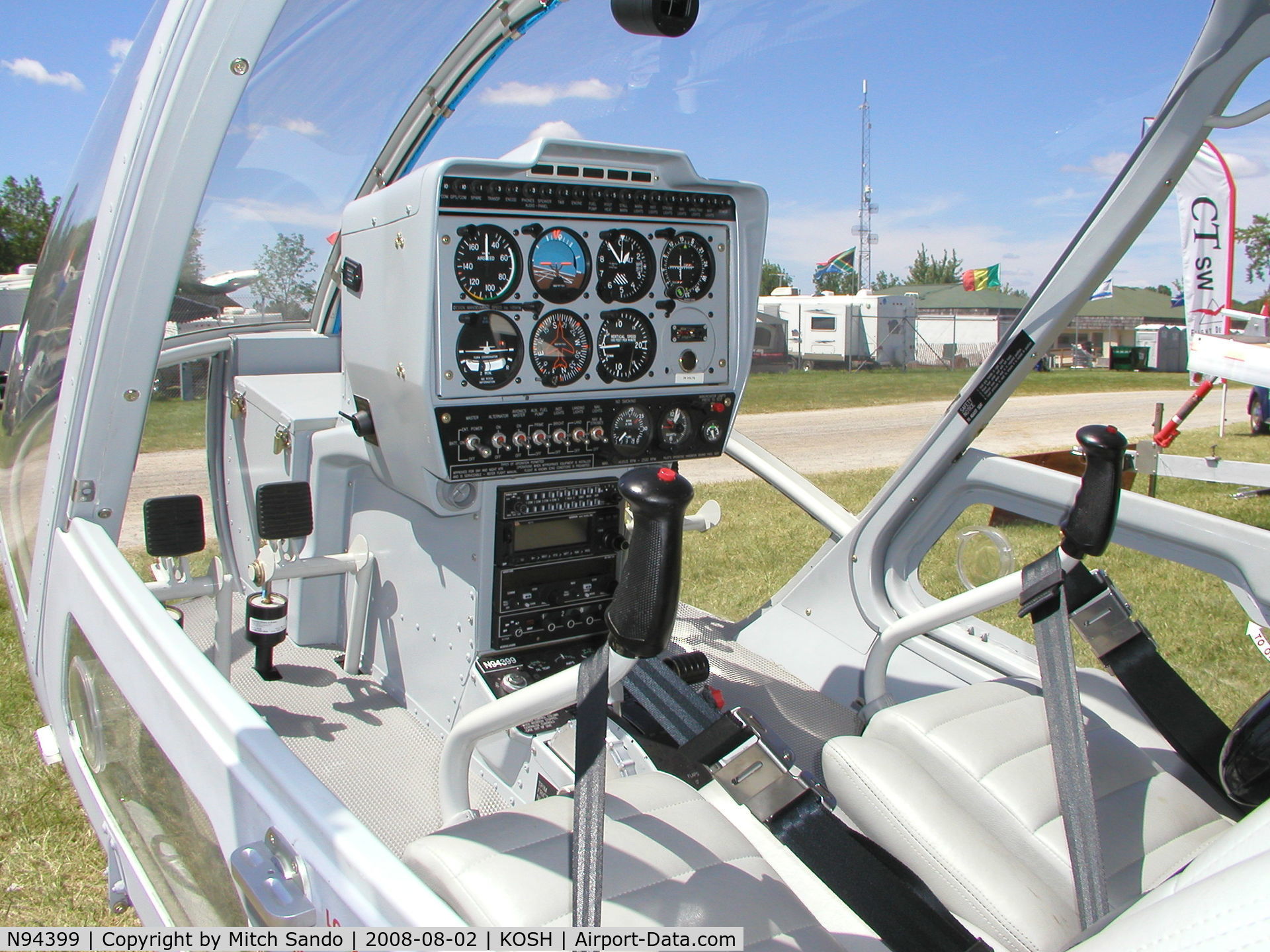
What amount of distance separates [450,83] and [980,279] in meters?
1.61

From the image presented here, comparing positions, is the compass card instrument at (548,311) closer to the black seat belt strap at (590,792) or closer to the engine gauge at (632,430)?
the engine gauge at (632,430)

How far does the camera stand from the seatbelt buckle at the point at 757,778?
1.23 m

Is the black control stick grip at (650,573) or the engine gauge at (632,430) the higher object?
the engine gauge at (632,430)

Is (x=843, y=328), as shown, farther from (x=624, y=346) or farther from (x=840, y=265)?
(x=624, y=346)

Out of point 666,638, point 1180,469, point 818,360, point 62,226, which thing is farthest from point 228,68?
point 1180,469

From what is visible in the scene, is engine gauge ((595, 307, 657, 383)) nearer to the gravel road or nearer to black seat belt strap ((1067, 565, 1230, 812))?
the gravel road

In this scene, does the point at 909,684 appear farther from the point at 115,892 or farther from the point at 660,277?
the point at 115,892

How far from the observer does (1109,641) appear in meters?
1.77

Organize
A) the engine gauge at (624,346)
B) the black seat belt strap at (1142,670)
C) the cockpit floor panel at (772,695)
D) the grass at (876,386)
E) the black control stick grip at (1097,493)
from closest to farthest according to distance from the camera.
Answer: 1. the black control stick grip at (1097,493)
2. the black seat belt strap at (1142,670)
3. the engine gauge at (624,346)
4. the grass at (876,386)
5. the cockpit floor panel at (772,695)

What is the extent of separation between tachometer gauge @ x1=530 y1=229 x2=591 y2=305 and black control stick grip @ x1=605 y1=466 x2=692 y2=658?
55.0 inches

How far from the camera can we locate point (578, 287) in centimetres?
238

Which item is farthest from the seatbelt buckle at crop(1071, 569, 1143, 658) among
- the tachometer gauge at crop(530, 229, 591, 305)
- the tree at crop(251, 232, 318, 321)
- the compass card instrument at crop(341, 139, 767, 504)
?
the tree at crop(251, 232, 318, 321)

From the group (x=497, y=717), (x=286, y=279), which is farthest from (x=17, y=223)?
(x=497, y=717)

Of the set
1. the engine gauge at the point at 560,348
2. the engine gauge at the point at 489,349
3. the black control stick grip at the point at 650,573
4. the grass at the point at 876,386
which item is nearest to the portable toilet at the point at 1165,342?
the grass at the point at 876,386
